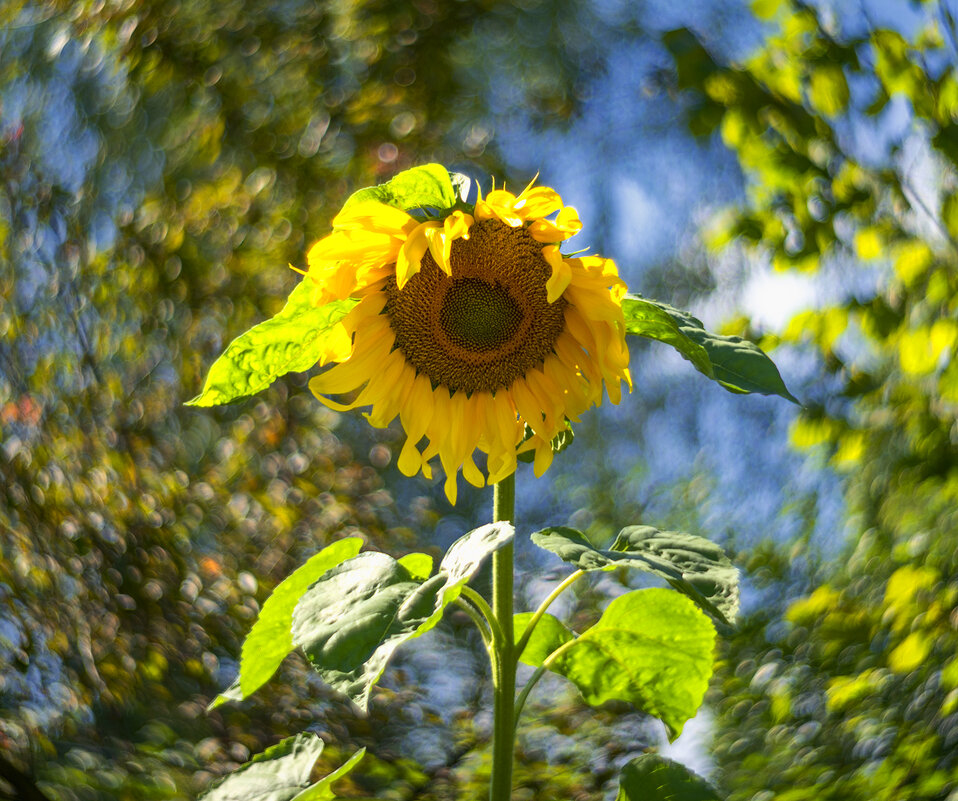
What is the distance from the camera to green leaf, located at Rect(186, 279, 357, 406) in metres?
0.62

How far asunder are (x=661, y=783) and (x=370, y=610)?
0.30 meters

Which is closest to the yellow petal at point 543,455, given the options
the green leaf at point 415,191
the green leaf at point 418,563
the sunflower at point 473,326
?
the sunflower at point 473,326

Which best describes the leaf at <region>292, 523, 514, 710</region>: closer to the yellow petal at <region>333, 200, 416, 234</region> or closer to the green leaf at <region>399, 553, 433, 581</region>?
the green leaf at <region>399, 553, 433, 581</region>

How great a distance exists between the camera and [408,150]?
10.9 ft

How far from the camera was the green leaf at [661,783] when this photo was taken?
2.06 ft

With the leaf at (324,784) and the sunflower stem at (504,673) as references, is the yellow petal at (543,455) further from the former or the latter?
the leaf at (324,784)

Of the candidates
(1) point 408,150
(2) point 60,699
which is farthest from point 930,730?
(1) point 408,150

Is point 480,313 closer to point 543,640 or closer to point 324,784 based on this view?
point 543,640

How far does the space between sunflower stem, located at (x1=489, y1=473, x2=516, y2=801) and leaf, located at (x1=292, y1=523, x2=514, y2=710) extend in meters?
0.05

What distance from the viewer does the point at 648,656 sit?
655mm

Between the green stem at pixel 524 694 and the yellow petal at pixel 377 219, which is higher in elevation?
the yellow petal at pixel 377 219

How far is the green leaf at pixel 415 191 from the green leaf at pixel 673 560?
0.28 m

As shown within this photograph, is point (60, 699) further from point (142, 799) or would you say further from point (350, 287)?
point (350, 287)

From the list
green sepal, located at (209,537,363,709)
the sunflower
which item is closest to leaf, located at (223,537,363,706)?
green sepal, located at (209,537,363,709)
